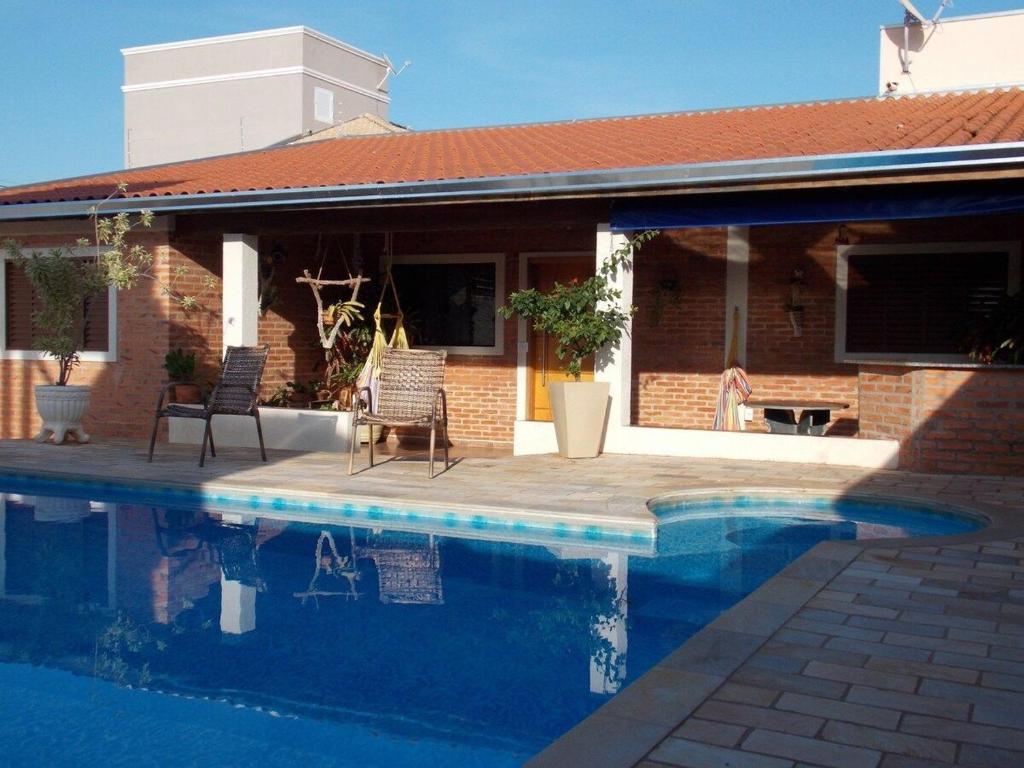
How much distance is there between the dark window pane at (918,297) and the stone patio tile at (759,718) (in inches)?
308

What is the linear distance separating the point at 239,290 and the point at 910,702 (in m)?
8.52

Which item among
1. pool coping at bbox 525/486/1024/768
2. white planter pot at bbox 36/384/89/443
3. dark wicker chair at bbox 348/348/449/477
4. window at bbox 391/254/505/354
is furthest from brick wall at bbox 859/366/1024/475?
white planter pot at bbox 36/384/89/443

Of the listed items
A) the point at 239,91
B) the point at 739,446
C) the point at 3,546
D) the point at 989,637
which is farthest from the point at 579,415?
the point at 239,91

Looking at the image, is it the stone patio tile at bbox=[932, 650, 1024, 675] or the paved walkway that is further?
the stone patio tile at bbox=[932, 650, 1024, 675]

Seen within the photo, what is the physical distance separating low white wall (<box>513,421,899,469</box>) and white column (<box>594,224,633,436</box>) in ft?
0.52

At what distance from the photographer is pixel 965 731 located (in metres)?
2.94

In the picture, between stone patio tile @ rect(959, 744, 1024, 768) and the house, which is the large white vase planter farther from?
stone patio tile @ rect(959, 744, 1024, 768)

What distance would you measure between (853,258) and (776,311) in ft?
3.03

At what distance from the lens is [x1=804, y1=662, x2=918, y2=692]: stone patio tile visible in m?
3.33

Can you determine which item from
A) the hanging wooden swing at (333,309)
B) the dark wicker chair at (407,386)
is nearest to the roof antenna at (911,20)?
the hanging wooden swing at (333,309)

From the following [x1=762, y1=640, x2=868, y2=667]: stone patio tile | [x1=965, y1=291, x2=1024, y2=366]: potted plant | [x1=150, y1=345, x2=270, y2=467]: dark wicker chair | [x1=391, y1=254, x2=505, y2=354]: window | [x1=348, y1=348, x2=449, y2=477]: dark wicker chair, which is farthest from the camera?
[x1=391, y1=254, x2=505, y2=354]: window

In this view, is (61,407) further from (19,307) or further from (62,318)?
(19,307)

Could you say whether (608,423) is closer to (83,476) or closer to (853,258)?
(853,258)

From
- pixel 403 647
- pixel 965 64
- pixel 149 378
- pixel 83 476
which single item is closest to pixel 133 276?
pixel 149 378
